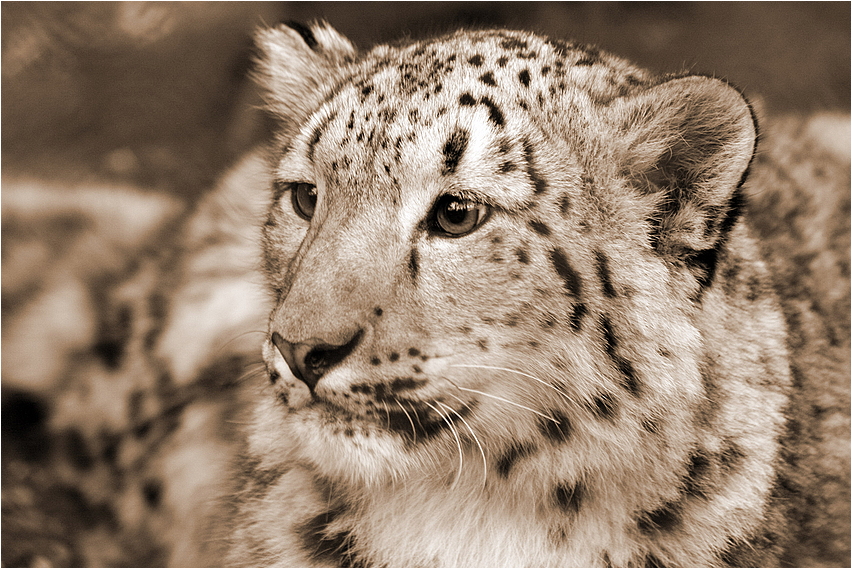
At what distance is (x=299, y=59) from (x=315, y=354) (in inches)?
58.4

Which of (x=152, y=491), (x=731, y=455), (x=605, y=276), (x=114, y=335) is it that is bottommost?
(x=152, y=491)

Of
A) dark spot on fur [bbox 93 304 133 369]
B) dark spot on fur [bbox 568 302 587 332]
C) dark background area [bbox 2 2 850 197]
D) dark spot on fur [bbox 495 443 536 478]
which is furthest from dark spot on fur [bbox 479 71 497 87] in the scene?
dark spot on fur [bbox 93 304 133 369]

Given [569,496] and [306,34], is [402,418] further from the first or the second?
[306,34]

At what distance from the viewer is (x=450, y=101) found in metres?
2.34

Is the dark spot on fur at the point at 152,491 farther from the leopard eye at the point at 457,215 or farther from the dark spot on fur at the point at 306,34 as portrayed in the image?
the leopard eye at the point at 457,215

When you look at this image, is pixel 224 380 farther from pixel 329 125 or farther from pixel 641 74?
pixel 641 74

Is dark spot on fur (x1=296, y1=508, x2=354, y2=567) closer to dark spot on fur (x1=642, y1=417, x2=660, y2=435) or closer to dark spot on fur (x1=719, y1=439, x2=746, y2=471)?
dark spot on fur (x1=642, y1=417, x2=660, y2=435)

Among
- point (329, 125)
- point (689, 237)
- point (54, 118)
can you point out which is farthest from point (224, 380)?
point (689, 237)

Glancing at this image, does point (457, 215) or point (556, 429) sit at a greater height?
point (457, 215)

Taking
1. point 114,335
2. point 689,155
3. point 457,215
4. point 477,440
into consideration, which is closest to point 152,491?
point 114,335

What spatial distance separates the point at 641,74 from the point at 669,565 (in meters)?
1.61

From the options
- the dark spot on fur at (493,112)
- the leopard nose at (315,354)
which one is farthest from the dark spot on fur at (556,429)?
the dark spot on fur at (493,112)

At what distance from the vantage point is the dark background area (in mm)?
4441

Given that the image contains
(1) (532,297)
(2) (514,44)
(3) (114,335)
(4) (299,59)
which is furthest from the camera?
(3) (114,335)
